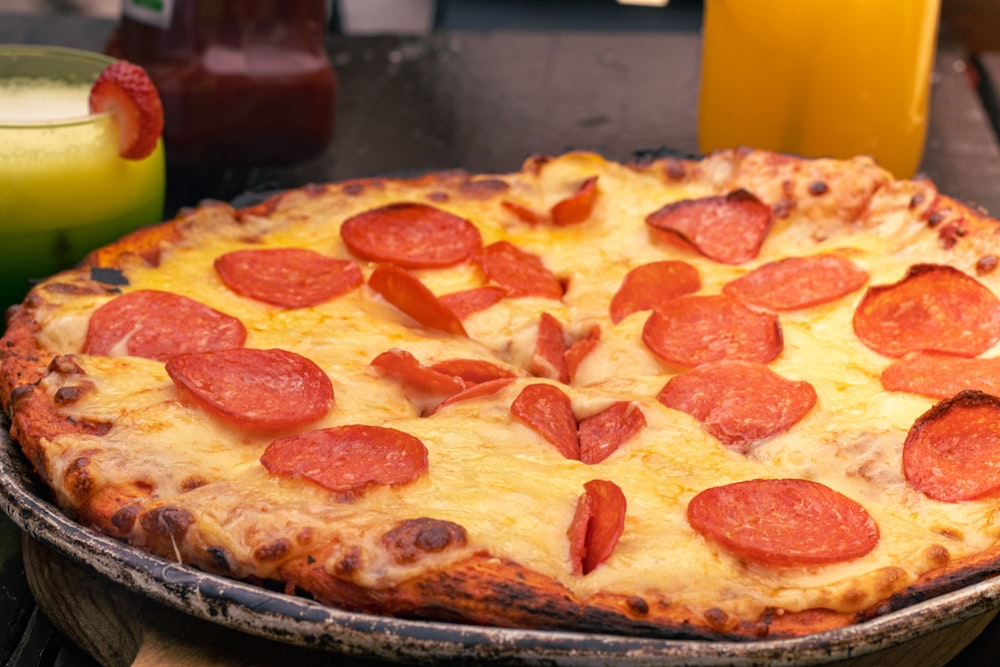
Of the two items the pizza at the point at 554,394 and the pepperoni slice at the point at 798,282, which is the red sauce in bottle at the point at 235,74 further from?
the pepperoni slice at the point at 798,282

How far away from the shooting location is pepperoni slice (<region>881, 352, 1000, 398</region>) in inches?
73.7

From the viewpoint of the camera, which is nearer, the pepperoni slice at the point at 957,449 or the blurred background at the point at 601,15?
the pepperoni slice at the point at 957,449

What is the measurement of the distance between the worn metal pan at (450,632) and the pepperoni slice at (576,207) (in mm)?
1250

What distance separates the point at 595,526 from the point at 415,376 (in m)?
0.46

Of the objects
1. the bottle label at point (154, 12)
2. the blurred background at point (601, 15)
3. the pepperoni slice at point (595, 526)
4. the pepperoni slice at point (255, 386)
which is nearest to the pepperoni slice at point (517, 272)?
the pepperoni slice at point (255, 386)

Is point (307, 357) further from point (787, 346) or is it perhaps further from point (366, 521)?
point (787, 346)

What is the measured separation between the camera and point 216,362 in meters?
1.83

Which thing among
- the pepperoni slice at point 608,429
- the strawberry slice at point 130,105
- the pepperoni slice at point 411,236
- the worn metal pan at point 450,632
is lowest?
the worn metal pan at point 450,632

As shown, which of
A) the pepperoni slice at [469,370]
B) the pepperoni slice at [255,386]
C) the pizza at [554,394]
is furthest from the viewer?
the pepperoni slice at [469,370]

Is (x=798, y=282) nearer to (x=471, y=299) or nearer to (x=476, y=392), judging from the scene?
(x=471, y=299)

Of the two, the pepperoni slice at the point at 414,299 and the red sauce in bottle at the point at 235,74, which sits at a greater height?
the red sauce in bottle at the point at 235,74

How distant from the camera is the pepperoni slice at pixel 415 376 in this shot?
1.87 m

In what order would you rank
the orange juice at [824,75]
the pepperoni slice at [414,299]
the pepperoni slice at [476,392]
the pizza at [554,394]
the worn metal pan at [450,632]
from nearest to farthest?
the worn metal pan at [450,632], the pizza at [554,394], the pepperoni slice at [476,392], the pepperoni slice at [414,299], the orange juice at [824,75]

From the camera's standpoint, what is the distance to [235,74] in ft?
10.6
